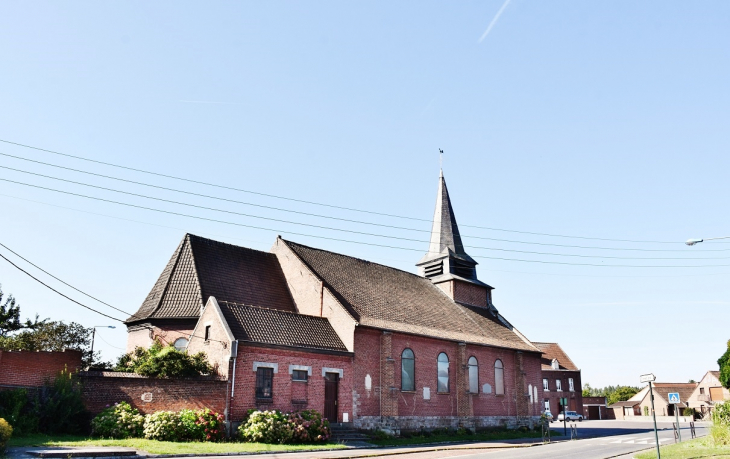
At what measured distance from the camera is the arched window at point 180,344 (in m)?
27.6

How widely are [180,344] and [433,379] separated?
14.2 metres

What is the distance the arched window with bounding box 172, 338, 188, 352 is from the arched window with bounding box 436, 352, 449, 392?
14381 millimetres

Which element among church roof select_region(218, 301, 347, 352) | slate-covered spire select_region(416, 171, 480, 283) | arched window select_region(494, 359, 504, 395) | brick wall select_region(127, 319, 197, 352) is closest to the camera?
church roof select_region(218, 301, 347, 352)

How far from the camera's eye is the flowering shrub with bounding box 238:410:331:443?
22375 millimetres

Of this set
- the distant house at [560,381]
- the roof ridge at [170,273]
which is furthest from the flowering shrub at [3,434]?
the distant house at [560,381]

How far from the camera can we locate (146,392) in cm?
2211

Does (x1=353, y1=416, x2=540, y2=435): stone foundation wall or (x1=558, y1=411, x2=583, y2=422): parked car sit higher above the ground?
(x1=353, y1=416, x2=540, y2=435): stone foundation wall

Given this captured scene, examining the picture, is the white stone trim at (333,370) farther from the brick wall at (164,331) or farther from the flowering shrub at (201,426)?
the brick wall at (164,331)

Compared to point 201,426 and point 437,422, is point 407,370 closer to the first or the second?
point 437,422

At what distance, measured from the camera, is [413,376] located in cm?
3127

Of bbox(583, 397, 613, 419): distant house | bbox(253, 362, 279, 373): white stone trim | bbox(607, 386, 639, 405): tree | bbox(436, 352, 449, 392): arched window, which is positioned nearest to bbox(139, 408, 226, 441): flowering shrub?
bbox(253, 362, 279, 373): white stone trim

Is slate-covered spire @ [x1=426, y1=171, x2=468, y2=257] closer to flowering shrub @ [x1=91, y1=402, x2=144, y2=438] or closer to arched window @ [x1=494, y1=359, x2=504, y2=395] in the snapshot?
arched window @ [x1=494, y1=359, x2=504, y2=395]

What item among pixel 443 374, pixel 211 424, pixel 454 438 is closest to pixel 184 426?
pixel 211 424

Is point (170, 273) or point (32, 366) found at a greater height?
point (170, 273)
